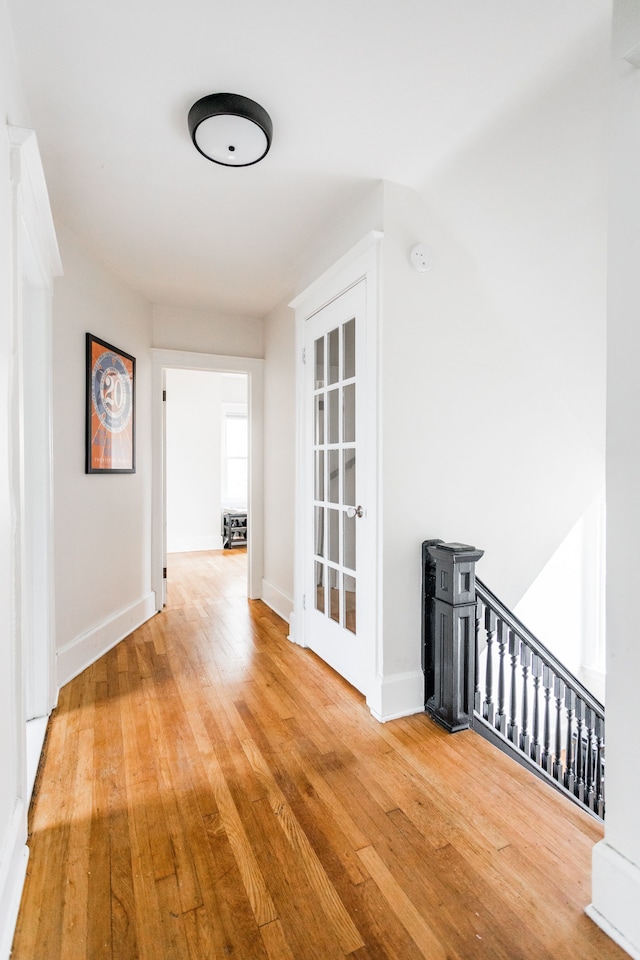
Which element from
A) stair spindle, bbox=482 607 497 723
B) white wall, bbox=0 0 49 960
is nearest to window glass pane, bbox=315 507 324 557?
stair spindle, bbox=482 607 497 723

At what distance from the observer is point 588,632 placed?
11.9ft

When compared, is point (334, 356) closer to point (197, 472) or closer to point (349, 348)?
point (349, 348)

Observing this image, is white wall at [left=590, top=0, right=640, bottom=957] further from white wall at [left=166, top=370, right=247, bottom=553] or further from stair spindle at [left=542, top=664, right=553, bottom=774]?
white wall at [left=166, top=370, right=247, bottom=553]

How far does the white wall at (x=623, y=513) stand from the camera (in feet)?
3.86

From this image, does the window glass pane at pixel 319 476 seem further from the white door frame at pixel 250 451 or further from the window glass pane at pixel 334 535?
the white door frame at pixel 250 451

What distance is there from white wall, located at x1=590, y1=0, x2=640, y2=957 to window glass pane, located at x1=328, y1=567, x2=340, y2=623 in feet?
5.38

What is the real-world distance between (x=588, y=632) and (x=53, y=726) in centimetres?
353

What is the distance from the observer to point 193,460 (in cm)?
708

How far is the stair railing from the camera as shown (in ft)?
7.16

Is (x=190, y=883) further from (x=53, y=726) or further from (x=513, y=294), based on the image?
(x=513, y=294)

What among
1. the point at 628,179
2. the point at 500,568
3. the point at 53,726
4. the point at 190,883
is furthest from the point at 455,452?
the point at 53,726

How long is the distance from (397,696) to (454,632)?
1.42ft

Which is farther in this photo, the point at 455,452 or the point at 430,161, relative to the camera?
the point at 455,452

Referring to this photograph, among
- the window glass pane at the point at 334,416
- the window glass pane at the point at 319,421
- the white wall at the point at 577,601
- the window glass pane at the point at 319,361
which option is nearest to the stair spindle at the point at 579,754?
the white wall at the point at 577,601
